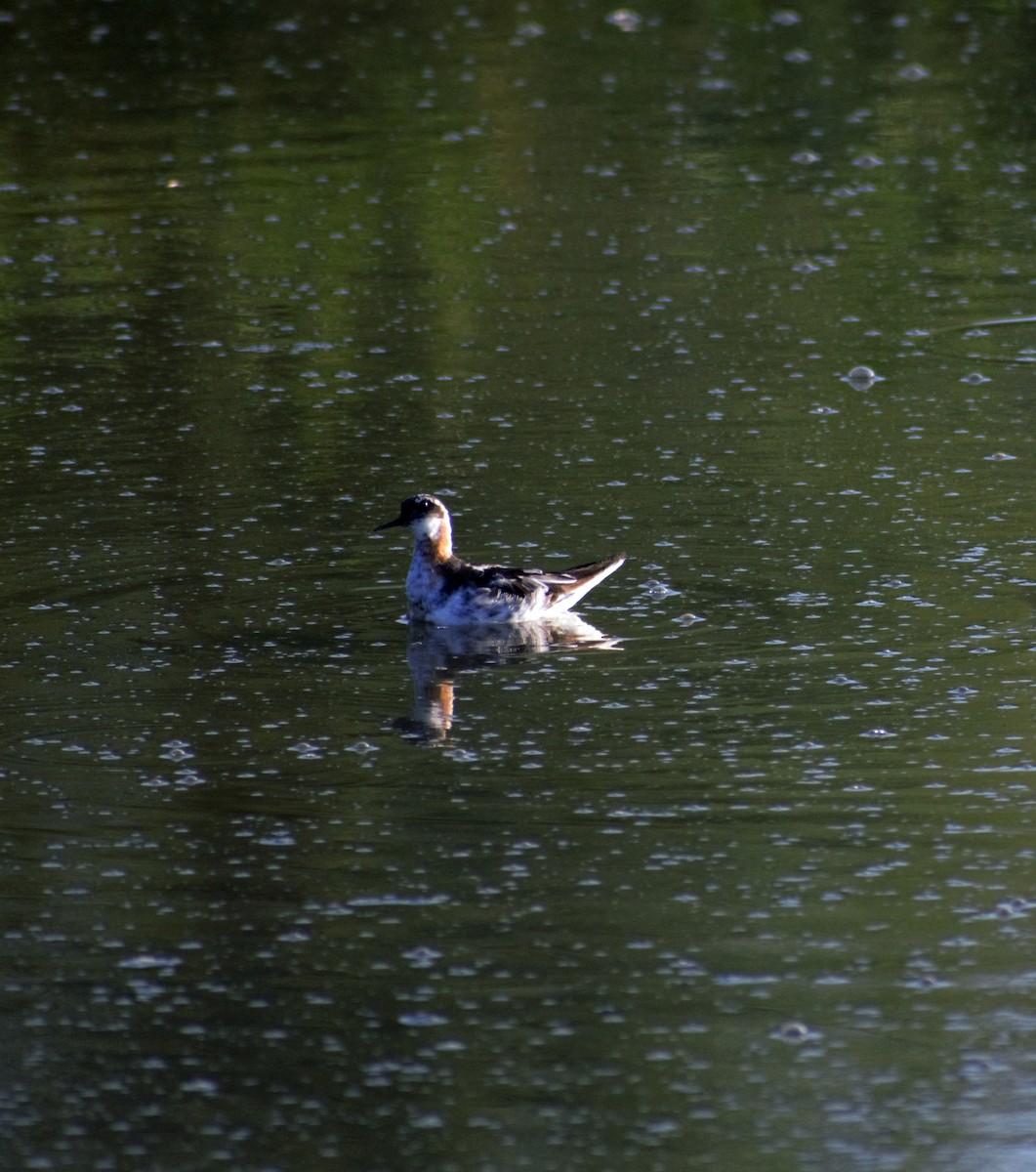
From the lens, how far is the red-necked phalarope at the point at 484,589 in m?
8.27

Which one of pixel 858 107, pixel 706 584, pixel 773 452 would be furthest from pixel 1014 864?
pixel 858 107

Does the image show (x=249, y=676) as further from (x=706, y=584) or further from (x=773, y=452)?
(x=773, y=452)

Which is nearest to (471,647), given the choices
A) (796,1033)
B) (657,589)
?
(657,589)

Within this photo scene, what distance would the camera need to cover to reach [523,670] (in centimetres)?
788

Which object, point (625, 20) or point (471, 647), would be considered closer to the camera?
point (471, 647)

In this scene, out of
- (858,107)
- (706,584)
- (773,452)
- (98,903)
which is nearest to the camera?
(98,903)

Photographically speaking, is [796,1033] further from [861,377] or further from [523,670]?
[861,377]

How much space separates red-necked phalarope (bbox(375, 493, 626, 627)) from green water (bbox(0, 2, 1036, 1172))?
0.11m

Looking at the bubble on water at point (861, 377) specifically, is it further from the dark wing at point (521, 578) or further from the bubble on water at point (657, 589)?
the dark wing at point (521, 578)

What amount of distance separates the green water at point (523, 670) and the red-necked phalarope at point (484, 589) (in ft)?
0.38

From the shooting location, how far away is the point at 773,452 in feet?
34.6

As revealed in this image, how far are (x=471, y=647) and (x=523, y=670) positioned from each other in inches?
17.7

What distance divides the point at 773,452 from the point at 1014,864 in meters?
4.81

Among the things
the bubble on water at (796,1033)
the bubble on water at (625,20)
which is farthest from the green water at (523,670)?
the bubble on water at (625,20)
